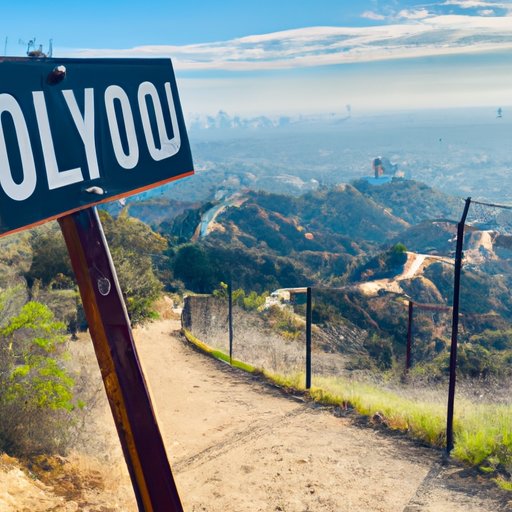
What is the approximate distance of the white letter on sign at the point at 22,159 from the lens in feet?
9.07

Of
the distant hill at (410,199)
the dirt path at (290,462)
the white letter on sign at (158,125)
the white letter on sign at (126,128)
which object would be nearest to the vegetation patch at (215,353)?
the dirt path at (290,462)

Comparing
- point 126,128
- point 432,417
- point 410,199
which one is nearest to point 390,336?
point 432,417

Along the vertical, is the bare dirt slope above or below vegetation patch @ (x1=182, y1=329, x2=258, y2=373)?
above

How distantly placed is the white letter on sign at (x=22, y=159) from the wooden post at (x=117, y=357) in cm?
56

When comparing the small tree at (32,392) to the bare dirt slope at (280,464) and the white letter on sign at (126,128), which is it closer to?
the bare dirt slope at (280,464)

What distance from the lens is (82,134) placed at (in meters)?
3.15

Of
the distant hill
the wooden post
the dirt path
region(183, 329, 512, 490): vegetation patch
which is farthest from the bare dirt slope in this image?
the distant hill

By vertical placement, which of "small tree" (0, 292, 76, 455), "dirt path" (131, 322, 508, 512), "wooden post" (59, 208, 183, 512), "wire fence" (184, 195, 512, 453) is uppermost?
"wooden post" (59, 208, 183, 512)

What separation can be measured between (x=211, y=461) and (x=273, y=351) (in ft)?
19.7

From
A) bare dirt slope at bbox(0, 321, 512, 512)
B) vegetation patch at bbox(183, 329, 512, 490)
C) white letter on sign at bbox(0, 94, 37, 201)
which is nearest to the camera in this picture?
white letter on sign at bbox(0, 94, 37, 201)

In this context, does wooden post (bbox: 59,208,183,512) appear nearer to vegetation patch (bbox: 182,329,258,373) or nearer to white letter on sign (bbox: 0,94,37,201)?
white letter on sign (bbox: 0,94,37,201)

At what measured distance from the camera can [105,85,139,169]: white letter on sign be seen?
330cm

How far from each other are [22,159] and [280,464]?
5845mm

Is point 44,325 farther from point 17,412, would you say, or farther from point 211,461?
point 211,461
